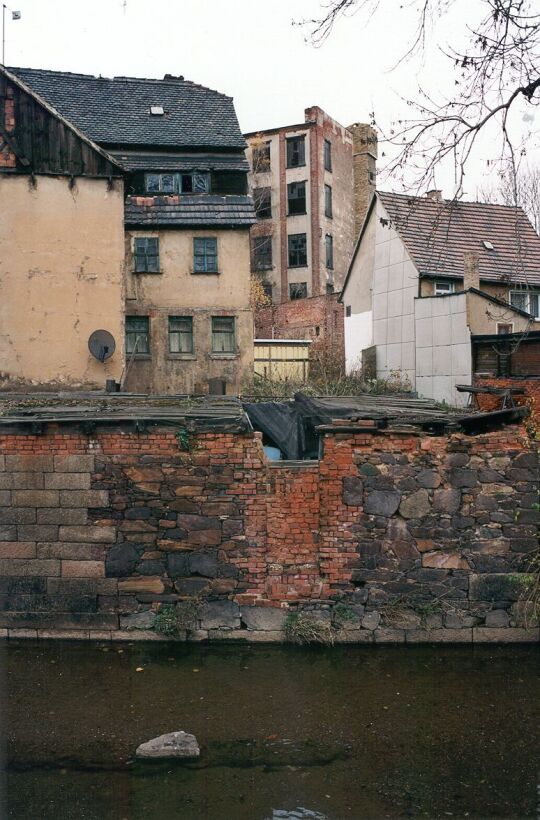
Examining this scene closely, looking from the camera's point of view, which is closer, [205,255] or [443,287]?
[443,287]

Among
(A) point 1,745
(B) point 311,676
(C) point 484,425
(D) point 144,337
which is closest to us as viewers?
(A) point 1,745

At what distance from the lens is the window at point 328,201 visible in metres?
41.3

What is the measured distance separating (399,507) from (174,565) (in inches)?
119

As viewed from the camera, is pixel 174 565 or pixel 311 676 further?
pixel 174 565

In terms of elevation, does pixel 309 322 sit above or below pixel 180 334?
above

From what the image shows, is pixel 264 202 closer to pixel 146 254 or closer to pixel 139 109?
pixel 139 109

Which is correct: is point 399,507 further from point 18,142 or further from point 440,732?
Answer: point 18,142

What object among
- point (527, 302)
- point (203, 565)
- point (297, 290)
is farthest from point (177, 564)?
point (297, 290)

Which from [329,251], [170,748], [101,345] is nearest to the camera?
[170,748]

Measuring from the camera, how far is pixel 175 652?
9148 mm

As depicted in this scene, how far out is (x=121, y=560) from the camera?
9578 mm

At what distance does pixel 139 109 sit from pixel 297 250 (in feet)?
55.5

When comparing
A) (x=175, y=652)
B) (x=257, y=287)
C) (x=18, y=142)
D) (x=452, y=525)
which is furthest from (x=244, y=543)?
(x=257, y=287)

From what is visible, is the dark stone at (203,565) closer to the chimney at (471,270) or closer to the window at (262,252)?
the chimney at (471,270)
